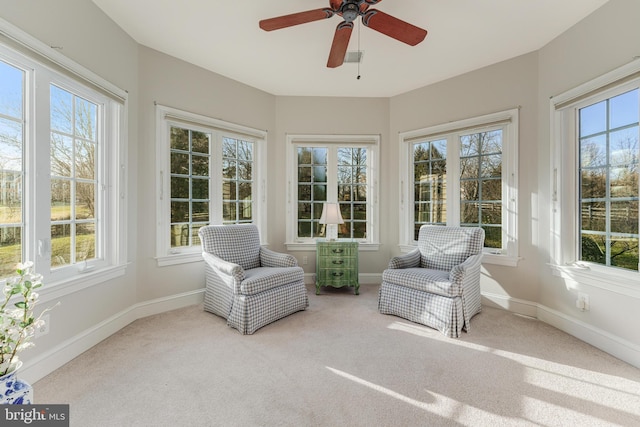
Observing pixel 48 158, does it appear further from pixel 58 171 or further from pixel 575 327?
pixel 575 327

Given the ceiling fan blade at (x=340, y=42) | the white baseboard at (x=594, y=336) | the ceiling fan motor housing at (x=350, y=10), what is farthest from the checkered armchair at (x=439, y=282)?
the ceiling fan motor housing at (x=350, y=10)

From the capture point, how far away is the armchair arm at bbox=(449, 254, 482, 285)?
8.49 feet

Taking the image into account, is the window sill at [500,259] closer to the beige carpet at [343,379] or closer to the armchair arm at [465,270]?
the armchair arm at [465,270]

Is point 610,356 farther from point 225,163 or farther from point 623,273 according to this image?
point 225,163

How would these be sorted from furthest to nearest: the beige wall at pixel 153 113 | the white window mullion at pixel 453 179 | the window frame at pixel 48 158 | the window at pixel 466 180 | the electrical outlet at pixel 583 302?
the white window mullion at pixel 453 179 → the window at pixel 466 180 → the beige wall at pixel 153 113 → the electrical outlet at pixel 583 302 → the window frame at pixel 48 158

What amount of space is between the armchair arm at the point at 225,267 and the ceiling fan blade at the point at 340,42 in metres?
1.94

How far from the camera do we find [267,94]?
13.4 ft

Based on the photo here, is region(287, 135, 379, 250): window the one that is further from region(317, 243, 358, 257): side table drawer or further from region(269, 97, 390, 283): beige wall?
region(317, 243, 358, 257): side table drawer

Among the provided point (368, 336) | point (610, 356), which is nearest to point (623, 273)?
point (610, 356)

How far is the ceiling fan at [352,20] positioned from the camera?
183 cm

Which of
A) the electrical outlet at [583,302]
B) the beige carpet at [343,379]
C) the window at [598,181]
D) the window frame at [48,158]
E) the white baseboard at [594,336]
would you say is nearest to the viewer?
the beige carpet at [343,379]

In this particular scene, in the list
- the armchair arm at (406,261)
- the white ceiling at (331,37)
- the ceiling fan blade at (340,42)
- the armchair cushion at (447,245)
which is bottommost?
the armchair arm at (406,261)

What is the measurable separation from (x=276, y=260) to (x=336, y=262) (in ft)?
2.89

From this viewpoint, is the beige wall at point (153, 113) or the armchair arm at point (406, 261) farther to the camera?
the armchair arm at point (406, 261)
